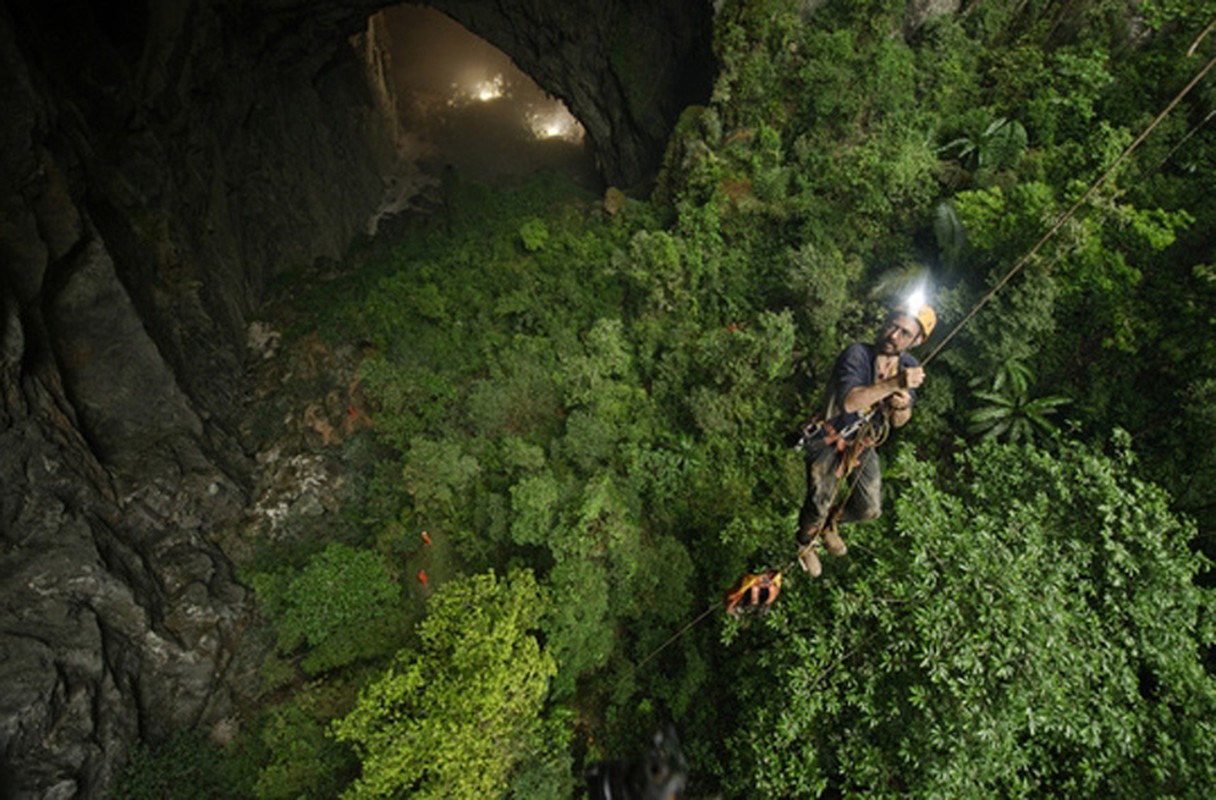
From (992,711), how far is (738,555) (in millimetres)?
4556

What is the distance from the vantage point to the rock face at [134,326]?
8359mm

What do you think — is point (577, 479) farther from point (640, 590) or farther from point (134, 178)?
point (134, 178)

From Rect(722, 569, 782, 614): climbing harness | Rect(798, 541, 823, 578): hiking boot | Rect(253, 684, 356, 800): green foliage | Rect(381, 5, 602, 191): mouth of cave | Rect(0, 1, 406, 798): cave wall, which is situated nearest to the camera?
Rect(798, 541, 823, 578): hiking boot

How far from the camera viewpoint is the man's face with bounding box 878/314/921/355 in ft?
14.1

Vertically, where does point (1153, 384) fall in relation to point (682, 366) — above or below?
above

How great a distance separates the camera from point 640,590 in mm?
10344

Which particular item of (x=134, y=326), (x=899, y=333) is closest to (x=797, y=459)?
(x=899, y=333)

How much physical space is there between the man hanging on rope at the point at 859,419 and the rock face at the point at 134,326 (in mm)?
10863

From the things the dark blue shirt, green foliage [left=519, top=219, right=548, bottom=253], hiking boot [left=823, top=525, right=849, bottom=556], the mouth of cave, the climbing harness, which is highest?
the dark blue shirt

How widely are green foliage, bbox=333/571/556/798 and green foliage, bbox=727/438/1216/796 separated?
3036 mm

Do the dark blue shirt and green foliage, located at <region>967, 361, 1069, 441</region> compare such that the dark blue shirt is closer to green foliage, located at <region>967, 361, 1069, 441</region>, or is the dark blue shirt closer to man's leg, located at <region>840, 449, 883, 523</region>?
man's leg, located at <region>840, 449, 883, 523</region>

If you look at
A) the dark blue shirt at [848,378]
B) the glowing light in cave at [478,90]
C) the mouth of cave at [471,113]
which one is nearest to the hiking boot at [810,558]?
the dark blue shirt at [848,378]

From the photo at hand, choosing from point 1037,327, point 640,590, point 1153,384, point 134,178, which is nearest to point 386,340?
point 134,178

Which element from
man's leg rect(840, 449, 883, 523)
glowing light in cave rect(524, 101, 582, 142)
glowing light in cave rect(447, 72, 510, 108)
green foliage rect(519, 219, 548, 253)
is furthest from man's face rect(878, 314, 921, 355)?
glowing light in cave rect(447, 72, 510, 108)
